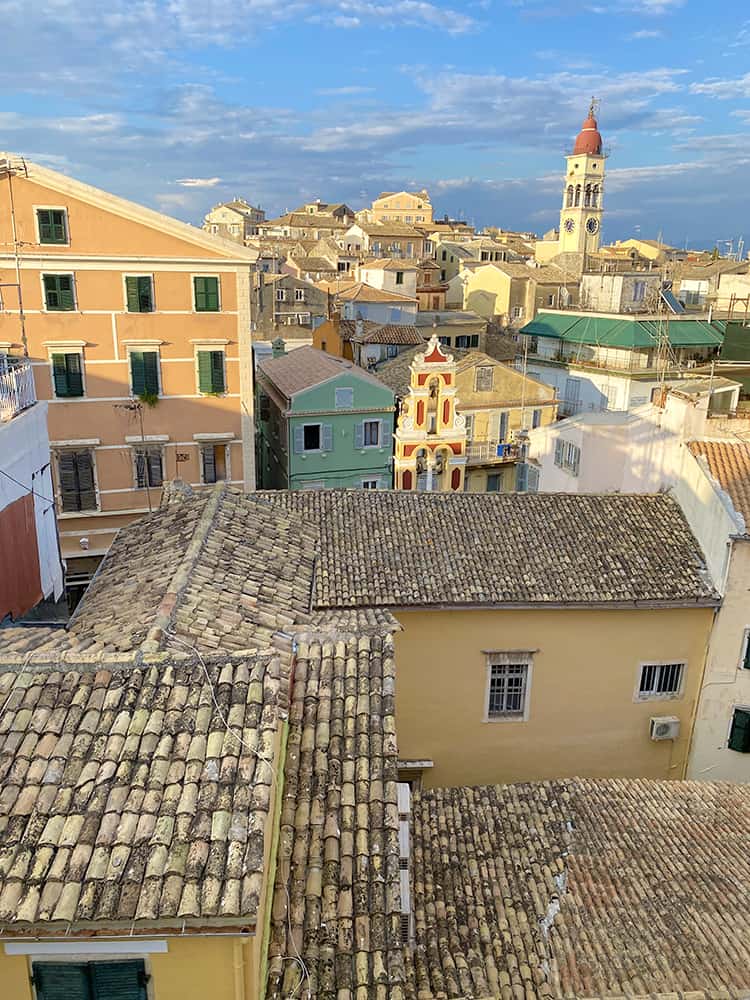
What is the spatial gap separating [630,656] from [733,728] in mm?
2712

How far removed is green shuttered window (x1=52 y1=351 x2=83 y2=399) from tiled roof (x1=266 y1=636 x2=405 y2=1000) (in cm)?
2092

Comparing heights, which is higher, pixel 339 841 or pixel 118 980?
pixel 339 841

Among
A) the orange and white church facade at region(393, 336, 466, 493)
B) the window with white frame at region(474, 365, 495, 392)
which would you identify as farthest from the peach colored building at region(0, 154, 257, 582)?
the window with white frame at region(474, 365, 495, 392)

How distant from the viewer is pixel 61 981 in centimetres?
554

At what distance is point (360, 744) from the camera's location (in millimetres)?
7348

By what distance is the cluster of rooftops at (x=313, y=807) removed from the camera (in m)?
5.49

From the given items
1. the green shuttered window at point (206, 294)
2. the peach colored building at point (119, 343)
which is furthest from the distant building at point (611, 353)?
the green shuttered window at point (206, 294)

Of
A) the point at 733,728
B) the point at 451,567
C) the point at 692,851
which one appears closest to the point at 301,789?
the point at 692,851

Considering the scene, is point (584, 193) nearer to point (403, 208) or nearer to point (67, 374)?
point (403, 208)

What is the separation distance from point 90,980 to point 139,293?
23.7 metres

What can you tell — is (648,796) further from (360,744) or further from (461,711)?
(360,744)

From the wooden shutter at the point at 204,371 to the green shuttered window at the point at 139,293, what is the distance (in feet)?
7.63

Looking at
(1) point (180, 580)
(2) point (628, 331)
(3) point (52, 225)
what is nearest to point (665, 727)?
(1) point (180, 580)

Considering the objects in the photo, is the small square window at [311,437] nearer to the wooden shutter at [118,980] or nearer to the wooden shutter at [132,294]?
the wooden shutter at [132,294]
